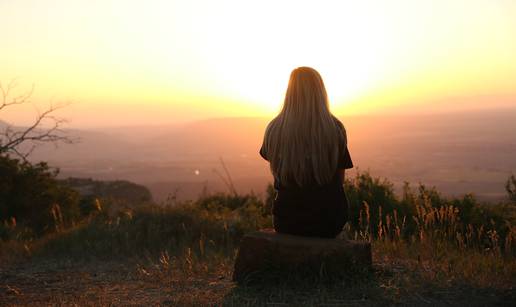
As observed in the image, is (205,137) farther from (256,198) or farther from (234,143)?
(256,198)

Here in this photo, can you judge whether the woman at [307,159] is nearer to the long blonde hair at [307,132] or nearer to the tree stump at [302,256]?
the long blonde hair at [307,132]

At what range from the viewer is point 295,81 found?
462cm

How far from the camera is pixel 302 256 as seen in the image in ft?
15.0

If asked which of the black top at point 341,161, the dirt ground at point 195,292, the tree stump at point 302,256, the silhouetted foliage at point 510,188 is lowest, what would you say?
the dirt ground at point 195,292

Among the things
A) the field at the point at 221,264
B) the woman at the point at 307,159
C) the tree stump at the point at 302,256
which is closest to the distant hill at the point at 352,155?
the field at the point at 221,264

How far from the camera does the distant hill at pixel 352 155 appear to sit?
3325cm

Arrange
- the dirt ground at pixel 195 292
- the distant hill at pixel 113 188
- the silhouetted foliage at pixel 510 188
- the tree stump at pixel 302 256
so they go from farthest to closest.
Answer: the distant hill at pixel 113 188
the silhouetted foliage at pixel 510 188
the tree stump at pixel 302 256
the dirt ground at pixel 195 292

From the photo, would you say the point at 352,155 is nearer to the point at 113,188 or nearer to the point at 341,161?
the point at 113,188

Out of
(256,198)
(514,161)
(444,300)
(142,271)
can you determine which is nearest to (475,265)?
(444,300)

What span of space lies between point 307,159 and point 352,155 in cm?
4761

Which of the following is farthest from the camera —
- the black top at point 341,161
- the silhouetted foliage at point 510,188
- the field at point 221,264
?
the silhouetted foliage at point 510,188

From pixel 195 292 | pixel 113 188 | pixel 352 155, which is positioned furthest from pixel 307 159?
pixel 352 155

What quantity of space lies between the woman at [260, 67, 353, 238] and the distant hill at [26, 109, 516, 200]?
173 inches

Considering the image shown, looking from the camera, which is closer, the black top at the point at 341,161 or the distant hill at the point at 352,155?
the black top at the point at 341,161
